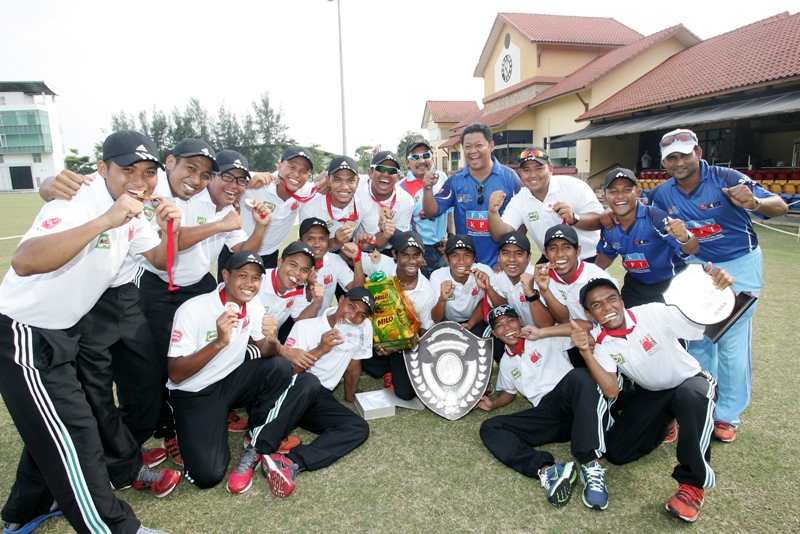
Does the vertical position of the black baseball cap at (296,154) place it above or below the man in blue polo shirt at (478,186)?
above

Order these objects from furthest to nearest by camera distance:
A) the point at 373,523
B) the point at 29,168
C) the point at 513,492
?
1. the point at 29,168
2. the point at 513,492
3. the point at 373,523

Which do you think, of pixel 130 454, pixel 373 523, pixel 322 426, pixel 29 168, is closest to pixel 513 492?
pixel 373 523

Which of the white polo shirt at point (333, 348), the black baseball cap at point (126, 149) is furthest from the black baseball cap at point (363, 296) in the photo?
the black baseball cap at point (126, 149)

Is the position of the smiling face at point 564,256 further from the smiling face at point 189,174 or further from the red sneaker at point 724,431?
the smiling face at point 189,174

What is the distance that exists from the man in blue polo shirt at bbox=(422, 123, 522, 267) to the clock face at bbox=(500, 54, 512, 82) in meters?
30.2

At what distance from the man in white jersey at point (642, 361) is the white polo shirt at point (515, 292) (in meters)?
0.96

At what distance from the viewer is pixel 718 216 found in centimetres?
388

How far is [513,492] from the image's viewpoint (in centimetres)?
313

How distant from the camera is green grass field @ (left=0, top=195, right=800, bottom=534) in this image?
2848 mm

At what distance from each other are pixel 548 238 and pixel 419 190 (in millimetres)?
2891

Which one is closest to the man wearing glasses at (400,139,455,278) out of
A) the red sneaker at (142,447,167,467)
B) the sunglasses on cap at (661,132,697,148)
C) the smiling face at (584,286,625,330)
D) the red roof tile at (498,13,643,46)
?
the sunglasses on cap at (661,132,697,148)

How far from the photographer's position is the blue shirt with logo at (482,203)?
5238 millimetres

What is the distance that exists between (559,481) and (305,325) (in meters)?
2.42

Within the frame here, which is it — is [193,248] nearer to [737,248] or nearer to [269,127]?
[737,248]
